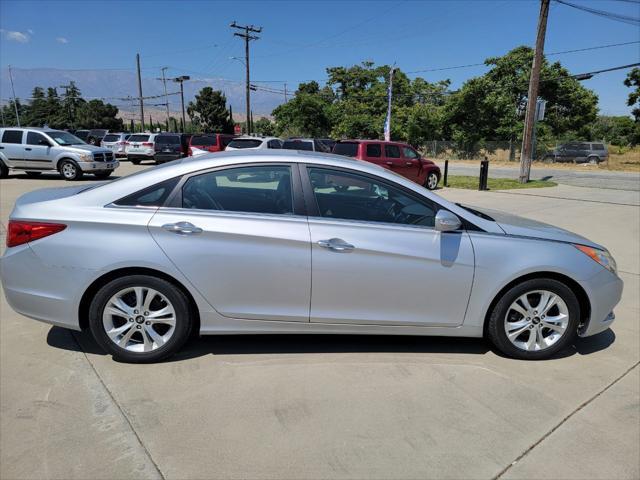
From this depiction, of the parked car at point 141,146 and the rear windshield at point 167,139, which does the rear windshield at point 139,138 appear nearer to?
the parked car at point 141,146

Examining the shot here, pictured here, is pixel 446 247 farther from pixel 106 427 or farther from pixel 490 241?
pixel 106 427

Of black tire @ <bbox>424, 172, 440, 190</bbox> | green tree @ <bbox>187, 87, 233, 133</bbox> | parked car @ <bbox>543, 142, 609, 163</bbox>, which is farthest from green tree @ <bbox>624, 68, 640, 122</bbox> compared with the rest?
green tree @ <bbox>187, 87, 233, 133</bbox>

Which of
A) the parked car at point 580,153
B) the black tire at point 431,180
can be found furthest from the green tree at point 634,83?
the black tire at point 431,180

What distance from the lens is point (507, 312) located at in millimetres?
3471

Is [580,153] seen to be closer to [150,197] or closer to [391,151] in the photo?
[391,151]

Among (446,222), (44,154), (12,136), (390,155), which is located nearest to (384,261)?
(446,222)

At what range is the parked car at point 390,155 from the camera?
1491cm

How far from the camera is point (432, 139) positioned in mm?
49406

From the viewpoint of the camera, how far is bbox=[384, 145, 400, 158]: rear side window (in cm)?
1523

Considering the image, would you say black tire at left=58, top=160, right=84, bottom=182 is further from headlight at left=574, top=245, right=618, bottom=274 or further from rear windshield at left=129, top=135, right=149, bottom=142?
headlight at left=574, top=245, right=618, bottom=274

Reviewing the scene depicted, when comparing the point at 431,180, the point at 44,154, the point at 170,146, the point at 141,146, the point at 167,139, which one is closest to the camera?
the point at 44,154

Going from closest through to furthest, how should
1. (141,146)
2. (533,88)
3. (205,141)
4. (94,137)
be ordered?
1. (533,88)
2. (205,141)
3. (141,146)
4. (94,137)

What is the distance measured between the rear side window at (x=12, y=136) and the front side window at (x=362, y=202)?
16928mm

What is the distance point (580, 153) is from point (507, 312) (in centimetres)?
3826
